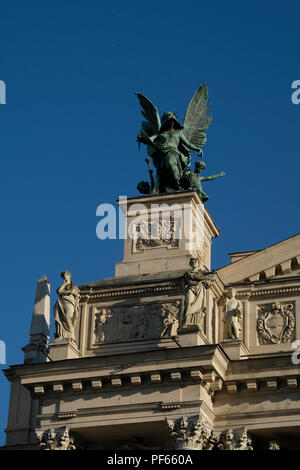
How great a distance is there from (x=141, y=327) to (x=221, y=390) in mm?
2734

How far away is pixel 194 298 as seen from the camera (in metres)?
30.5

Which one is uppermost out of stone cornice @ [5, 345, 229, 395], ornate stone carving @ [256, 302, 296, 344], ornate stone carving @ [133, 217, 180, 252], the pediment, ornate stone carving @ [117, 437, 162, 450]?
ornate stone carving @ [133, 217, 180, 252]

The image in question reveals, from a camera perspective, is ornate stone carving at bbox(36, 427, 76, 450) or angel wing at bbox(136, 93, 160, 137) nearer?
ornate stone carving at bbox(36, 427, 76, 450)

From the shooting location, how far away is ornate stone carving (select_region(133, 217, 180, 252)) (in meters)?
33.0

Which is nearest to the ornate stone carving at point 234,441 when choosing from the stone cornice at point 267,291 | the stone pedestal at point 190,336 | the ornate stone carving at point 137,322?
the stone pedestal at point 190,336

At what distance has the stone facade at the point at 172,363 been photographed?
1172 inches

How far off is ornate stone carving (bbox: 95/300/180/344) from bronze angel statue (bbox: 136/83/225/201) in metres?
3.51

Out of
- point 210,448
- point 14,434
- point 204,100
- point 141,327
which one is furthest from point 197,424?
point 204,100

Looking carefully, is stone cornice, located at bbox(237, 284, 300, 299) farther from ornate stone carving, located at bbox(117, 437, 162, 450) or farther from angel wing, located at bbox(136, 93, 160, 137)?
angel wing, located at bbox(136, 93, 160, 137)

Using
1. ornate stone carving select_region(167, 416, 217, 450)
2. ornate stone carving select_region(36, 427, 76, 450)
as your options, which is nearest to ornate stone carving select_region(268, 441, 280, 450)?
ornate stone carving select_region(167, 416, 217, 450)

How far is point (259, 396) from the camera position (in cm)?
3025

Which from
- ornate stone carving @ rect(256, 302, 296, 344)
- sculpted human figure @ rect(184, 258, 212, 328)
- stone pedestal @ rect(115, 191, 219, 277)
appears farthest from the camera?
stone pedestal @ rect(115, 191, 219, 277)
